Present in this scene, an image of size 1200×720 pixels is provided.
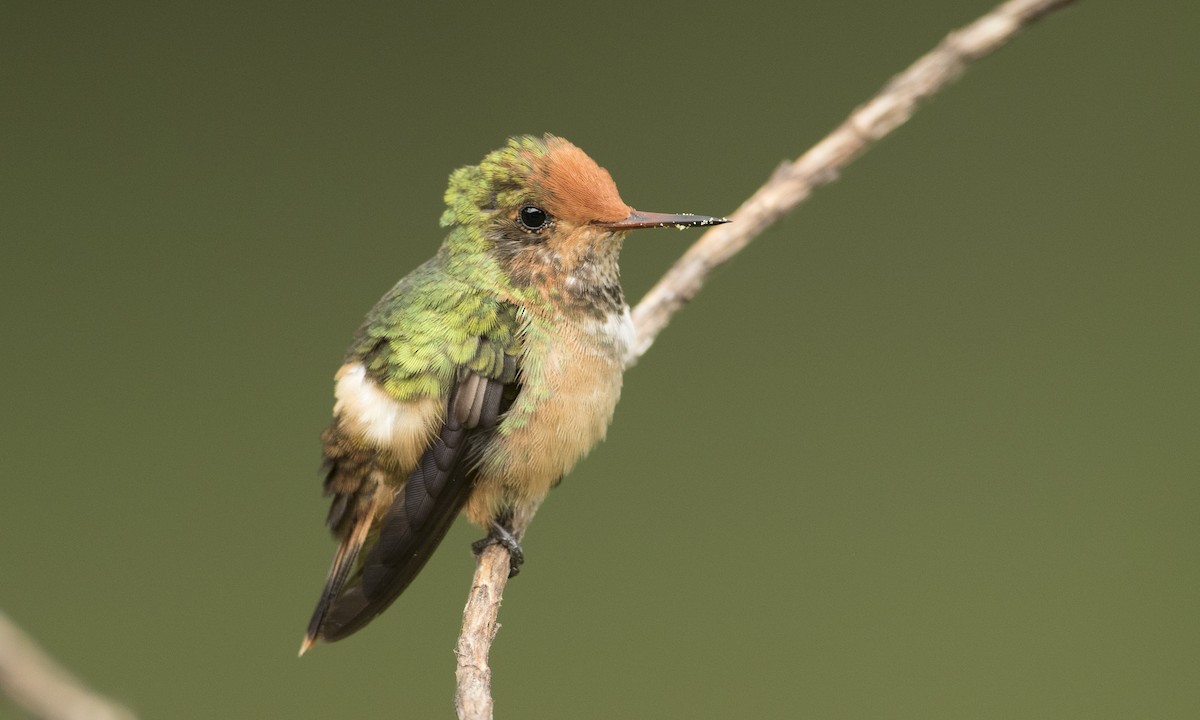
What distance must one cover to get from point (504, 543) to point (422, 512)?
0.54 ft

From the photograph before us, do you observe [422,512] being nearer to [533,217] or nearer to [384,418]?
[384,418]

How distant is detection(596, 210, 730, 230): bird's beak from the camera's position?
1.51 meters

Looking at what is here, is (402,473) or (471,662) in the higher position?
(402,473)

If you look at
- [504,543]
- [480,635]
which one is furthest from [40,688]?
[504,543]

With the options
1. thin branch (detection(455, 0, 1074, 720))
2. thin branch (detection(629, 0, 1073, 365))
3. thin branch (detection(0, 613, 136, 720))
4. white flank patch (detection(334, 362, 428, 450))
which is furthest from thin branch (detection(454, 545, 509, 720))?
thin branch (detection(0, 613, 136, 720))

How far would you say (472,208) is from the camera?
68.9 inches

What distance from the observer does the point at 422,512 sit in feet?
5.23

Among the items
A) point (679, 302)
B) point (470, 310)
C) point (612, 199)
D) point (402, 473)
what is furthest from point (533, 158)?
point (402, 473)

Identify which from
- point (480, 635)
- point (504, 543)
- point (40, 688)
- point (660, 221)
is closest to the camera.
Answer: point (40, 688)

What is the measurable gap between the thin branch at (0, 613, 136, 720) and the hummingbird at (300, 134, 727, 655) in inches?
48.2

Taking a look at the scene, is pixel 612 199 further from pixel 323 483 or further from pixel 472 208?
pixel 323 483

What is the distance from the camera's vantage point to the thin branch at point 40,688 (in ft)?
1.19

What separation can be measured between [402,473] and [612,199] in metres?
0.51

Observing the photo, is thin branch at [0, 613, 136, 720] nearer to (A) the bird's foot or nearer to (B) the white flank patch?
(B) the white flank patch
